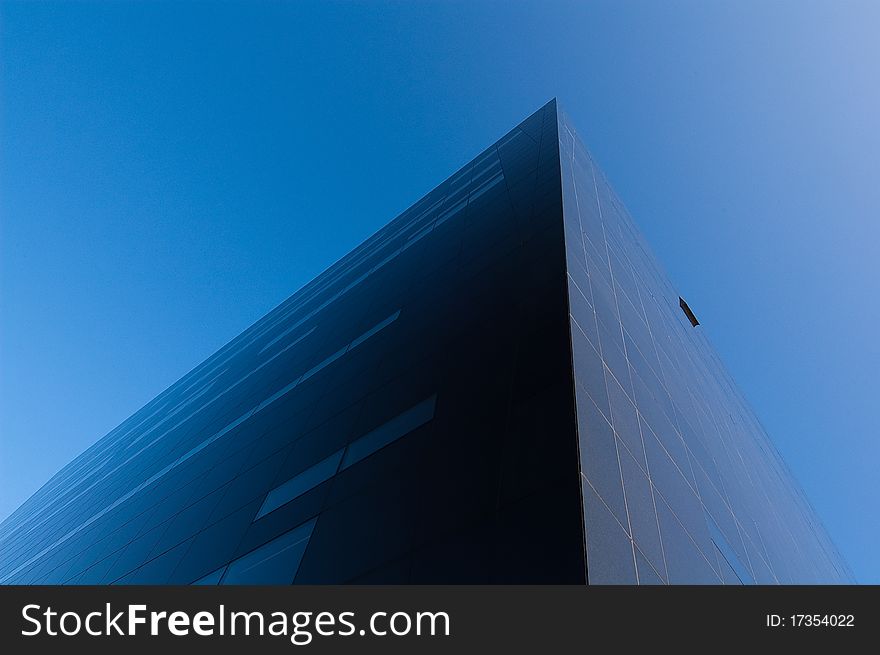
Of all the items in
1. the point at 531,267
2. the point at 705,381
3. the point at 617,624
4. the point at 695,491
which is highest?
the point at 705,381

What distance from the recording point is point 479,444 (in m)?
8.74

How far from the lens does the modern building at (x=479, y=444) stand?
7.60 m

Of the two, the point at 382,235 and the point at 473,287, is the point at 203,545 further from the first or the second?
the point at 382,235

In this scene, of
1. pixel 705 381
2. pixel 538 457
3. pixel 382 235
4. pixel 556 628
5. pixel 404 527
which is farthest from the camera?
pixel 382 235

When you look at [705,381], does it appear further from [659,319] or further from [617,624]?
[617,624]

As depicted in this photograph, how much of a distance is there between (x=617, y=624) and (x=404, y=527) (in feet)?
13.0

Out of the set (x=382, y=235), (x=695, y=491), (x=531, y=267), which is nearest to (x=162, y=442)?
(x=382, y=235)

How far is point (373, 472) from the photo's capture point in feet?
33.4

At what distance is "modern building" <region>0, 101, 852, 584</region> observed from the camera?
7.60 m

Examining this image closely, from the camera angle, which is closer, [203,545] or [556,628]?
[556,628]

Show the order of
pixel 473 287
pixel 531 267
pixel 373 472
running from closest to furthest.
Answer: pixel 373 472 → pixel 531 267 → pixel 473 287

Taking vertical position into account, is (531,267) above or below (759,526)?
above

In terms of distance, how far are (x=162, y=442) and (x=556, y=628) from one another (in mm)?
27987

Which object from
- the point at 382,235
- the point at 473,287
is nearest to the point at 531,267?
the point at 473,287
